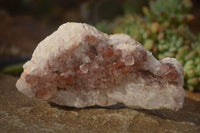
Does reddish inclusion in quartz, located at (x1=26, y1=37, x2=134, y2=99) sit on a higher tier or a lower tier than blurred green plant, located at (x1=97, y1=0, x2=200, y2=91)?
lower

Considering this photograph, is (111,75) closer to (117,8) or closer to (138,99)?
(138,99)

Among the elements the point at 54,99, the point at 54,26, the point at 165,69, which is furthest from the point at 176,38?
the point at 54,26

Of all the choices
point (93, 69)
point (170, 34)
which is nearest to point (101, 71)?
point (93, 69)

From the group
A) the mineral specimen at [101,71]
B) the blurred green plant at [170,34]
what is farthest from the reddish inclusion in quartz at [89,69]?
the blurred green plant at [170,34]

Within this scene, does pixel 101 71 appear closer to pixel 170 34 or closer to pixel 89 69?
pixel 89 69

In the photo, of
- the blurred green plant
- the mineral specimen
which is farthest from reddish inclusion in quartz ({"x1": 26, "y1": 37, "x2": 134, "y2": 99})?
the blurred green plant

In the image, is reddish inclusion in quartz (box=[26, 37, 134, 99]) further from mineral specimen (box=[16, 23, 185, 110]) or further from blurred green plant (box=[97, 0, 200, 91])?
blurred green plant (box=[97, 0, 200, 91])

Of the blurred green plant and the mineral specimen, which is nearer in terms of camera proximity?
the mineral specimen
